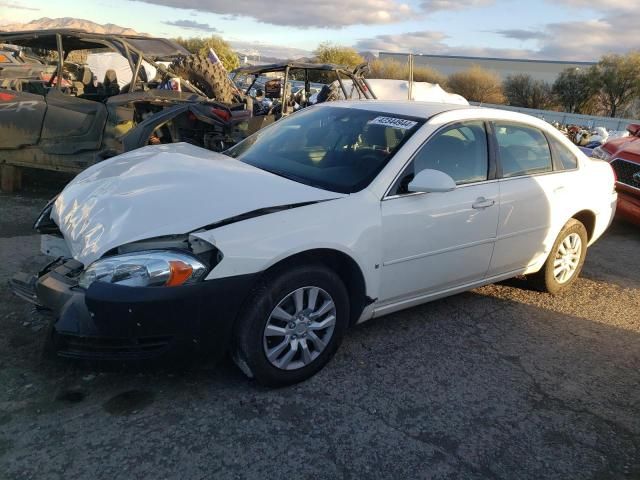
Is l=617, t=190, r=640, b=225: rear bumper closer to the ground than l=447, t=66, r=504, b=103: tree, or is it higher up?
closer to the ground

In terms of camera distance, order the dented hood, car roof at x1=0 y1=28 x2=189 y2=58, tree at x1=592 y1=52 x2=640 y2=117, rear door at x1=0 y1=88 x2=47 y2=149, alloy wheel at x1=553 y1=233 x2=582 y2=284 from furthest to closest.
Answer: tree at x1=592 y1=52 x2=640 y2=117, car roof at x1=0 y1=28 x2=189 y2=58, rear door at x1=0 y1=88 x2=47 y2=149, alloy wheel at x1=553 y1=233 x2=582 y2=284, the dented hood

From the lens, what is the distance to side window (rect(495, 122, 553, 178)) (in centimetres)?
415

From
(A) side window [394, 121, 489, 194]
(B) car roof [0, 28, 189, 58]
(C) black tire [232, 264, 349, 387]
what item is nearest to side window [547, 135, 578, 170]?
(A) side window [394, 121, 489, 194]

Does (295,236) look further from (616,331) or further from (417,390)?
(616,331)

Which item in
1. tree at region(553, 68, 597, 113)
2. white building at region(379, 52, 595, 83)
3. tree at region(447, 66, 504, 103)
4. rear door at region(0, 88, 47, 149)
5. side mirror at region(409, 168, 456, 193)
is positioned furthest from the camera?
white building at region(379, 52, 595, 83)

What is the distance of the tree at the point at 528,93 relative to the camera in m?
49.3

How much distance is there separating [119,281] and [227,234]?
56cm

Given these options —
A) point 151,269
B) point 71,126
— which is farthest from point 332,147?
point 71,126

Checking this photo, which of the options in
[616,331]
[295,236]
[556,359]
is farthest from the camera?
[616,331]

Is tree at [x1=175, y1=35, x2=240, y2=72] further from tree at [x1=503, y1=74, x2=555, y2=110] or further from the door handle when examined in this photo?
the door handle

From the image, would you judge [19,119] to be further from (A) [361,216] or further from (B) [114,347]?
(A) [361,216]

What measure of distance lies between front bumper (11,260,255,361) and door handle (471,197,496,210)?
1.80 meters


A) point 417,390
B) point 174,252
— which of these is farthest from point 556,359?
point 174,252

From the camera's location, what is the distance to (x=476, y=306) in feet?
15.0
